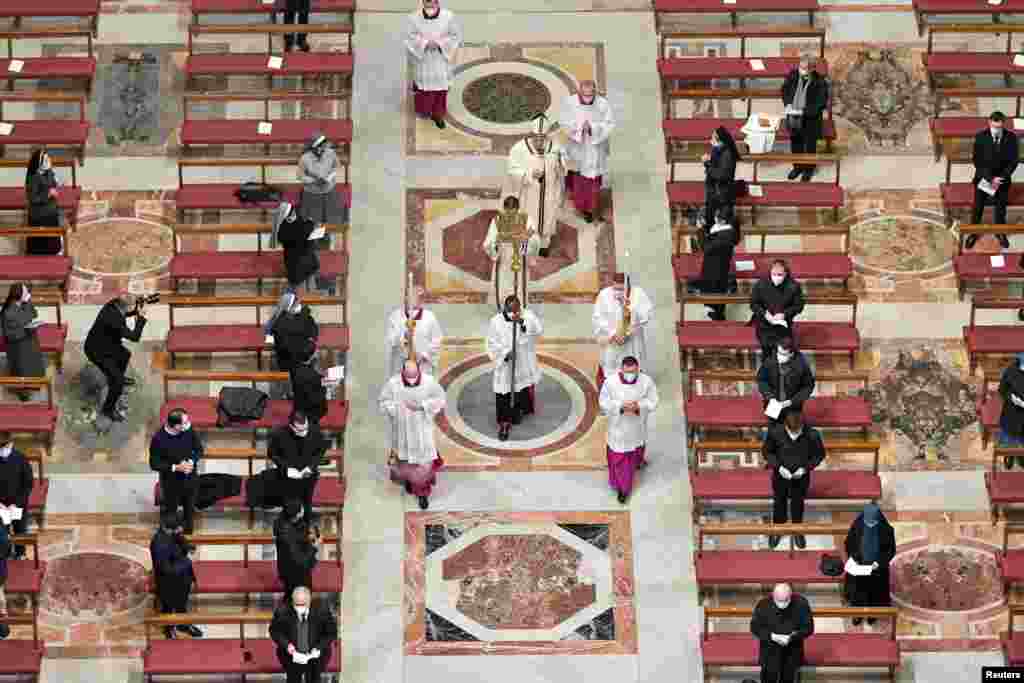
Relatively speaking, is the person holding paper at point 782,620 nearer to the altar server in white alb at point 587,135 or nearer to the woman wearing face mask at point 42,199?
the altar server in white alb at point 587,135

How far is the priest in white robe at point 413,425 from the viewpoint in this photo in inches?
1500

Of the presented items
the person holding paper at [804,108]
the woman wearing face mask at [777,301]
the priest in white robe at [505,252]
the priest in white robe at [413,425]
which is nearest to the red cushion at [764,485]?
the woman wearing face mask at [777,301]

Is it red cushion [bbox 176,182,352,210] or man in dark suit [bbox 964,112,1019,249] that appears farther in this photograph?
red cushion [bbox 176,182,352,210]

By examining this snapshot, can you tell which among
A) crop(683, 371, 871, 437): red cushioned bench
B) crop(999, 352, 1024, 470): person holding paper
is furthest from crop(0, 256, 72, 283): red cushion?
crop(999, 352, 1024, 470): person holding paper

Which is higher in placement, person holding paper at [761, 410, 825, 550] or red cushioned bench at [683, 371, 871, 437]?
red cushioned bench at [683, 371, 871, 437]

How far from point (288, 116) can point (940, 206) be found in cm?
822

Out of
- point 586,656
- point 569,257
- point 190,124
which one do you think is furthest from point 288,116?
point 586,656

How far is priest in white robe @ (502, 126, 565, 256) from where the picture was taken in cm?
4144

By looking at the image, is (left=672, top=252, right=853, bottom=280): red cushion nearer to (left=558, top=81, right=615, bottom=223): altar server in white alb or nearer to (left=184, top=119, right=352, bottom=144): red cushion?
(left=558, top=81, right=615, bottom=223): altar server in white alb

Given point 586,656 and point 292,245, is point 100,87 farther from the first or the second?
point 586,656

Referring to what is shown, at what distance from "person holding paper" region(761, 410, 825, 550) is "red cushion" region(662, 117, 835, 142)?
6.34 m

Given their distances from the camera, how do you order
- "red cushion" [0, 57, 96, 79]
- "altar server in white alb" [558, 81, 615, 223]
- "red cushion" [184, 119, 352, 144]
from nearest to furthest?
"altar server in white alb" [558, 81, 615, 223] → "red cushion" [184, 119, 352, 144] → "red cushion" [0, 57, 96, 79]

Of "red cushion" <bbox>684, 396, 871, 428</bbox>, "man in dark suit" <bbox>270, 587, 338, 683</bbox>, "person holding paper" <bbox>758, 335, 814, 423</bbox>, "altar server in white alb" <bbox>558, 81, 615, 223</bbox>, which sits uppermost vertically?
"altar server in white alb" <bbox>558, 81, 615, 223</bbox>

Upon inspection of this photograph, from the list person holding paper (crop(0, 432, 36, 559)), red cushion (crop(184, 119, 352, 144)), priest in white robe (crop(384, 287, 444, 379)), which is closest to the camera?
person holding paper (crop(0, 432, 36, 559))
